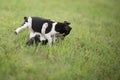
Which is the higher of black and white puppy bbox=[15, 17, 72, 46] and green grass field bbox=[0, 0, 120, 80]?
black and white puppy bbox=[15, 17, 72, 46]

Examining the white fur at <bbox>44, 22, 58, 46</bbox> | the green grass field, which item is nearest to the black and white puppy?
the white fur at <bbox>44, 22, 58, 46</bbox>

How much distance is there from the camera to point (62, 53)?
6.80 m

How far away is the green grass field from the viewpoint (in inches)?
220

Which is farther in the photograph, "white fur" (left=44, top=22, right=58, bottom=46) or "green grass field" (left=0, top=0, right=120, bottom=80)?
"white fur" (left=44, top=22, right=58, bottom=46)

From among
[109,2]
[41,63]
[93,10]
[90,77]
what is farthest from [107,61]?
[109,2]

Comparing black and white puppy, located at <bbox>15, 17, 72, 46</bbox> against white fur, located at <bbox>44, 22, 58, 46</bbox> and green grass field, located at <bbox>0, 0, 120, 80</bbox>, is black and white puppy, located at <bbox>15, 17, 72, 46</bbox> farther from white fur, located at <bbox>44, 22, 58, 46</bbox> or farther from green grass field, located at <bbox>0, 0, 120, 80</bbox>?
green grass field, located at <bbox>0, 0, 120, 80</bbox>

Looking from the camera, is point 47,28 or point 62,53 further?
point 62,53

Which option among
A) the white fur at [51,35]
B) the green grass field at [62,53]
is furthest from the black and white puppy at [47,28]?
the green grass field at [62,53]

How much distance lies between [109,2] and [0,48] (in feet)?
46.4

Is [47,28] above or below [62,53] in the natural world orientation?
above

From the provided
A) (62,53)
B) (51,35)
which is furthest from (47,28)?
(62,53)

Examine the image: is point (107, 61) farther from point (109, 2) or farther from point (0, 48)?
point (109, 2)

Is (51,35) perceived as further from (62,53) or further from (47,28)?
(62,53)

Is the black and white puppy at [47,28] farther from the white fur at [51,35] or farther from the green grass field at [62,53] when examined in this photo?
the green grass field at [62,53]
